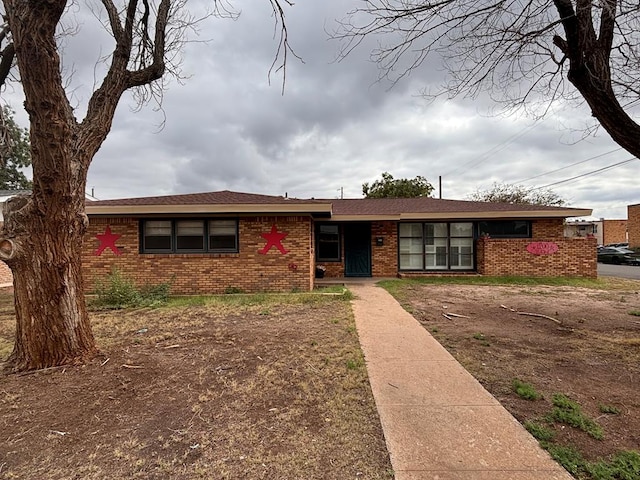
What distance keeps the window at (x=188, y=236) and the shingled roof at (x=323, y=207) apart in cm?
62

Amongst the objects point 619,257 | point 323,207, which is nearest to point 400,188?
point 619,257

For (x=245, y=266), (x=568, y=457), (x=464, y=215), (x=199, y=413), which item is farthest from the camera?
(x=464, y=215)

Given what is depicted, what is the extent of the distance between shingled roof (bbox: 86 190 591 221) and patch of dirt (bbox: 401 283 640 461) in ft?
13.9

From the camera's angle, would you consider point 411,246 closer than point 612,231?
Yes

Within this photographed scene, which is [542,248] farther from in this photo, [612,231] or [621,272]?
[612,231]

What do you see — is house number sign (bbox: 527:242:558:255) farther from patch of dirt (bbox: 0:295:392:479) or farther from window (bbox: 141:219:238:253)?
patch of dirt (bbox: 0:295:392:479)

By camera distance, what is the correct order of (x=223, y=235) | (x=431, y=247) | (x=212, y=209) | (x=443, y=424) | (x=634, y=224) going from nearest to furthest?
(x=443, y=424) → (x=212, y=209) → (x=223, y=235) → (x=431, y=247) → (x=634, y=224)

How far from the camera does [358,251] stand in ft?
47.5

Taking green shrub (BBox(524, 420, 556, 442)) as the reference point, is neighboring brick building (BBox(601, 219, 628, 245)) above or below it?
above

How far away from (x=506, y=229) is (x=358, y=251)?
18.8ft

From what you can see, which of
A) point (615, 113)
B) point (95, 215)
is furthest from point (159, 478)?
point (95, 215)

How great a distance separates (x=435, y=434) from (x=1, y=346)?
6.01 m

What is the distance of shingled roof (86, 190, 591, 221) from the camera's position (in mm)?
9984

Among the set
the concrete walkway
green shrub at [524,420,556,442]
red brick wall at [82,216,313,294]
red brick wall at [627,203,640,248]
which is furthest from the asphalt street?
red brick wall at [627,203,640,248]
